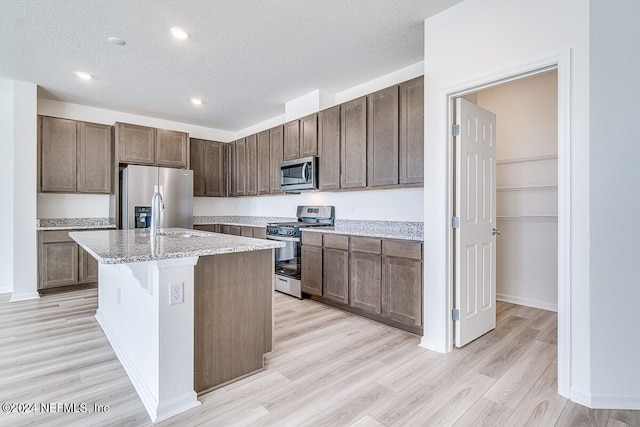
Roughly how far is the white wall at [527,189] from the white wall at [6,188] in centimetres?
629

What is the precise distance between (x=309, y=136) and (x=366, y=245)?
5.92ft

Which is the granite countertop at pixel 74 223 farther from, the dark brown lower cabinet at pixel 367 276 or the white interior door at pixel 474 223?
the white interior door at pixel 474 223

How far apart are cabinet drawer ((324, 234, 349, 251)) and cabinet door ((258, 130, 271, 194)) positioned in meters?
1.78

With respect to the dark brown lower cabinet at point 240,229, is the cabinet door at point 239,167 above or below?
above

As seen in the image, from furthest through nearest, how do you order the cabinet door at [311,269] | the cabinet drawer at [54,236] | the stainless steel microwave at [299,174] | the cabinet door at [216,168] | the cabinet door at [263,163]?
the cabinet door at [216,168] → the cabinet door at [263,163] → the cabinet drawer at [54,236] → the stainless steel microwave at [299,174] → the cabinet door at [311,269]

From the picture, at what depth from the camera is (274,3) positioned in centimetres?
243

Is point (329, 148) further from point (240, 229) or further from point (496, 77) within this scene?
point (240, 229)

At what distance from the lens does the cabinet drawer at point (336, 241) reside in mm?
3475

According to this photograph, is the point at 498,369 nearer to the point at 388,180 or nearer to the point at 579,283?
the point at 579,283

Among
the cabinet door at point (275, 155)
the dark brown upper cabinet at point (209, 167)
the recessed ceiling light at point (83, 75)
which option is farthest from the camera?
the dark brown upper cabinet at point (209, 167)

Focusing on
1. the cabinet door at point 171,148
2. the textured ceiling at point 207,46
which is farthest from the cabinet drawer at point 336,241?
the cabinet door at point 171,148

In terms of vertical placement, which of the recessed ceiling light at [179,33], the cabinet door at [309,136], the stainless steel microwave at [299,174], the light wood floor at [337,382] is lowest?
the light wood floor at [337,382]
